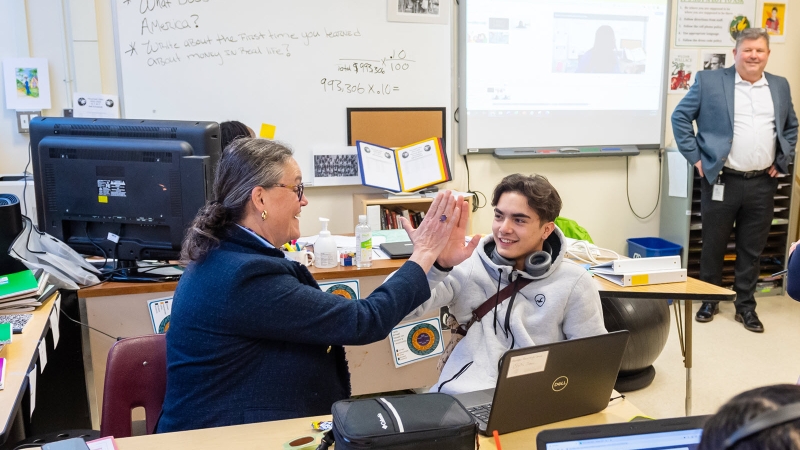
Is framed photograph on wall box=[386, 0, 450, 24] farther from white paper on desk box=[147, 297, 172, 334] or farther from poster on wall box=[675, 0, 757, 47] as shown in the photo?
white paper on desk box=[147, 297, 172, 334]

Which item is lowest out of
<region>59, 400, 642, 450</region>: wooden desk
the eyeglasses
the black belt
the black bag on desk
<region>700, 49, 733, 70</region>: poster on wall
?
<region>59, 400, 642, 450</region>: wooden desk

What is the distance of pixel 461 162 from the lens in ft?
14.4

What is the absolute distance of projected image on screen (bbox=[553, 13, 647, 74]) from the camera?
14.5 ft

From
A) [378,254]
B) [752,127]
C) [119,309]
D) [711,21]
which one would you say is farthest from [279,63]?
[711,21]

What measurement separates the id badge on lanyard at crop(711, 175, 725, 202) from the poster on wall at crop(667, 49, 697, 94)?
97 cm

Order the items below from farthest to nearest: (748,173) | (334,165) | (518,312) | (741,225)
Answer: (334,165)
(741,225)
(748,173)
(518,312)

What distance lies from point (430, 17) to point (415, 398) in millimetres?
3388

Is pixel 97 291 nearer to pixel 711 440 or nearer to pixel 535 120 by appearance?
pixel 711 440

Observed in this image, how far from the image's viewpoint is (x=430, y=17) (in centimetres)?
415

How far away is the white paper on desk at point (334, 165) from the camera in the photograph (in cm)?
411

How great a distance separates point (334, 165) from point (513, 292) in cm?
253

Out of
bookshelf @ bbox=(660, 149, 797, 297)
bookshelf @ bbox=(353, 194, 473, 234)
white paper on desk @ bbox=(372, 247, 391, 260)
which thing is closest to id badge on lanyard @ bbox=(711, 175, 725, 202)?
bookshelf @ bbox=(660, 149, 797, 297)

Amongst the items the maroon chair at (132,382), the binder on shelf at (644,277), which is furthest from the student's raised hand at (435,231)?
the binder on shelf at (644,277)

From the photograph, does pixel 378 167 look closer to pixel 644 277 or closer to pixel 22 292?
pixel 644 277
